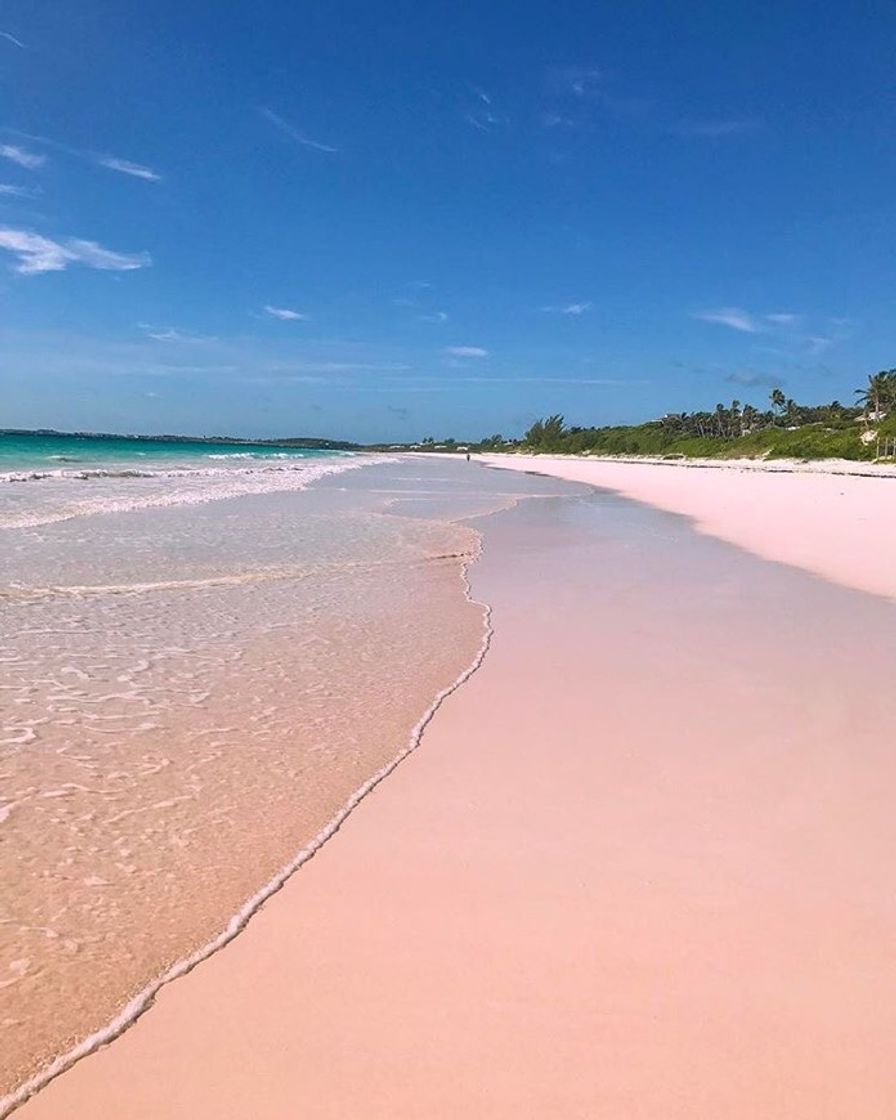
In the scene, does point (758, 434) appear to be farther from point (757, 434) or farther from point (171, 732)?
point (171, 732)

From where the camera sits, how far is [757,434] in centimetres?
9575

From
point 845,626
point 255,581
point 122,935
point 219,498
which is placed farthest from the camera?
point 219,498

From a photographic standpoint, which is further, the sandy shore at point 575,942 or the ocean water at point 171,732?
the ocean water at point 171,732

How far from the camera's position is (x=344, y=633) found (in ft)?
27.9

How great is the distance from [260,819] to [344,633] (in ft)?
13.9

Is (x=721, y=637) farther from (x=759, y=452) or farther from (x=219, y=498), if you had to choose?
(x=759, y=452)

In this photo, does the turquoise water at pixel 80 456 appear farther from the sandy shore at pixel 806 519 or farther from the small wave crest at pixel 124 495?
the sandy shore at pixel 806 519

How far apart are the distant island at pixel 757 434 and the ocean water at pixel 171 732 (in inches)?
2481

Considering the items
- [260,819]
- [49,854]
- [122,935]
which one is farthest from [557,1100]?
[49,854]

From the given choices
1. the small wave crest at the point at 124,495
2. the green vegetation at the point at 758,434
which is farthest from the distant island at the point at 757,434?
the small wave crest at the point at 124,495

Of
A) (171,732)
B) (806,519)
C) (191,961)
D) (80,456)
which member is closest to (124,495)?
(806,519)

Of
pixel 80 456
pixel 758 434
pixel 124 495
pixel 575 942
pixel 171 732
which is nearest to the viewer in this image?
pixel 575 942

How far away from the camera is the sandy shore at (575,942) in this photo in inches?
100

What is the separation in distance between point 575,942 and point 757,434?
100 m
